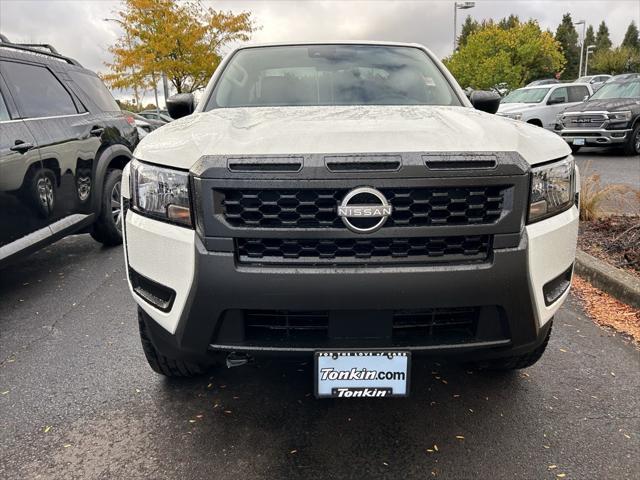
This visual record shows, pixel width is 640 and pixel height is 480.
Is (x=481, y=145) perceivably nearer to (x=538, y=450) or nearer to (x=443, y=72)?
(x=538, y=450)

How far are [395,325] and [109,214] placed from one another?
405 cm

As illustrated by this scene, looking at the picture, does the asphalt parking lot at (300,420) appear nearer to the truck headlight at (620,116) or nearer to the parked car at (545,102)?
the truck headlight at (620,116)

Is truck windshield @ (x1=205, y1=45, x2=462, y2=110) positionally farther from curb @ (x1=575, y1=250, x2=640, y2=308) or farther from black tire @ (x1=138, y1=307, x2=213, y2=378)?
curb @ (x1=575, y1=250, x2=640, y2=308)

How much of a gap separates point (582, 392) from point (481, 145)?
59.1 inches

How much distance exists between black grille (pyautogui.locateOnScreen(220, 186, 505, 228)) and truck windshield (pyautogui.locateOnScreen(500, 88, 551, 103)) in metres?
14.8

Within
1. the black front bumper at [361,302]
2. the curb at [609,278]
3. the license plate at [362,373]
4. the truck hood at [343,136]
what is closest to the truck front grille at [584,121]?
the curb at [609,278]

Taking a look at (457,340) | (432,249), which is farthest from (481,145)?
(457,340)

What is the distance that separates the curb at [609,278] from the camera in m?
3.63

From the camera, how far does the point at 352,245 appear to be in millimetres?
1861

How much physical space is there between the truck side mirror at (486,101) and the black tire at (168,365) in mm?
2291

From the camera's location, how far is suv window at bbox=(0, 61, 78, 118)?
4027 millimetres

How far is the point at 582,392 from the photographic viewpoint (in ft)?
8.59

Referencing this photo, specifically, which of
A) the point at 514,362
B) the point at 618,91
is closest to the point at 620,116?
the point at 618,91

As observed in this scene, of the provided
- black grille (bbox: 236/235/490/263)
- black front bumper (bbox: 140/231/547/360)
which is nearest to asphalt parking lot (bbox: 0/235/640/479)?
black front bumper (bbox: 140/231/547/360)
